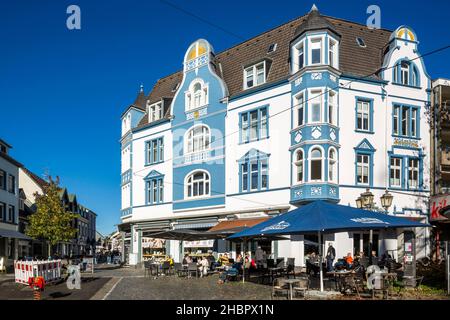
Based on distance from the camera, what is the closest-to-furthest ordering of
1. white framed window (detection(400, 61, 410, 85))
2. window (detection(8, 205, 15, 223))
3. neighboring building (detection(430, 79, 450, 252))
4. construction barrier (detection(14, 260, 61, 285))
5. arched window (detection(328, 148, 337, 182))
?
construction barrier (detection(14, 260, 61, 285)) → arched window (detection(328, 148, 337, 182)) → neighboring building (detection(430, 79, 450, 252)) → white framed window (detection(400, 61, 410, 85)) → window (detection(8, 205, 15, 223))

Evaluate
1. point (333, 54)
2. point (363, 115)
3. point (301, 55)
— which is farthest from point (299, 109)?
point (363, 115)

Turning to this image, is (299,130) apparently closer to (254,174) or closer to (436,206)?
(254,174)

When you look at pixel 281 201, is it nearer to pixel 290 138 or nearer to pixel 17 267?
pixel 290 138

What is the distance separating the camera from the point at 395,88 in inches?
1152

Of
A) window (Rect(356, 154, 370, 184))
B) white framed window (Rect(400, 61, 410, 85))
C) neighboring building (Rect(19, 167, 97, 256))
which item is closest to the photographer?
window (Rect(356, 154, 370, 184))

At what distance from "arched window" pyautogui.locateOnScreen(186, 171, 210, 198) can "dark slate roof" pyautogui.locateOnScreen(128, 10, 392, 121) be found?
6006 millimetres

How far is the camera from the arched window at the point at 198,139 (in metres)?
34.2

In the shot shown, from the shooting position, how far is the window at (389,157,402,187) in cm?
2864

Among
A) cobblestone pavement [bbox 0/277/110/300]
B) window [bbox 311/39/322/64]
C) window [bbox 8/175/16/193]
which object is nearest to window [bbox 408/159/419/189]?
window [bbox 311/39/322/64]

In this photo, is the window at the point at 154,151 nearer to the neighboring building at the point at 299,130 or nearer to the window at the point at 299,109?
the neighboring building at the point at 299,130

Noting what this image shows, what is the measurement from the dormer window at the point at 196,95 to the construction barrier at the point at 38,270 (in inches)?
634

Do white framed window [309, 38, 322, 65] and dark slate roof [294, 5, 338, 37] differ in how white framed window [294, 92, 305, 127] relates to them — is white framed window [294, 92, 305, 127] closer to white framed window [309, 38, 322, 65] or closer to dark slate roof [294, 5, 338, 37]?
white framed window [309, 38, 322, 65]

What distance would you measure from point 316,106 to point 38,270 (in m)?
16.3

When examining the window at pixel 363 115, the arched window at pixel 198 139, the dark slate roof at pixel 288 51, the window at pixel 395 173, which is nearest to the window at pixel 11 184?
the arched window at pixel 198 139
